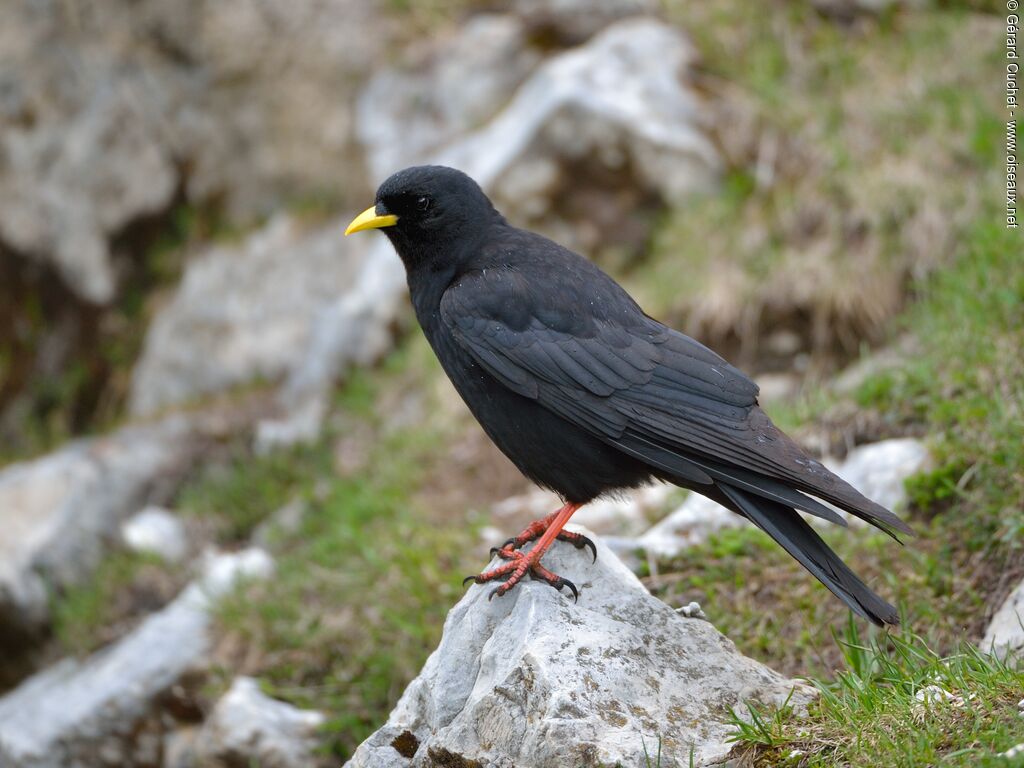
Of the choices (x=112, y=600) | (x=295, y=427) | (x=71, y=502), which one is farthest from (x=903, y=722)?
(x=71, y=502)

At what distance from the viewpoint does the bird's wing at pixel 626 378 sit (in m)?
3.68

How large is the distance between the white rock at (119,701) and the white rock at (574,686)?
8.06 feet

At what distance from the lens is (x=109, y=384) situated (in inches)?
383

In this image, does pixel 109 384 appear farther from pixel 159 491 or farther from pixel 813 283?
pixel 813 283

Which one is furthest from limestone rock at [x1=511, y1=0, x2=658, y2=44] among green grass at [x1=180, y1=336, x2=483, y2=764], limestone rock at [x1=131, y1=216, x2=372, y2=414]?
green grass at [x1=180, y1=336, x2=483, y2=764]

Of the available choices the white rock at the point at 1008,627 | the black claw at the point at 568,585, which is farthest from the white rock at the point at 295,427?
the white rock at the point at 1008,627

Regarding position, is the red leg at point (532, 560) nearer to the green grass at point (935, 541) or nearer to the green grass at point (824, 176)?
the green grass at point (935, 541)

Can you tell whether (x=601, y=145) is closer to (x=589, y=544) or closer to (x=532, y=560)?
(x=589, y=544)

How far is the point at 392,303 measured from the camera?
8258 mm

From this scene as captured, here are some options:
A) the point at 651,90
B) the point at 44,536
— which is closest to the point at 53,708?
the point at 44,536

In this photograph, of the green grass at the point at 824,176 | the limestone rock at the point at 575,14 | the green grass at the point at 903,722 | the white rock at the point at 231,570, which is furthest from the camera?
the limestone rock at the point at 575,14

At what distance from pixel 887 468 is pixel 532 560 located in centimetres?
188

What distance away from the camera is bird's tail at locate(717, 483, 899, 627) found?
3379mm

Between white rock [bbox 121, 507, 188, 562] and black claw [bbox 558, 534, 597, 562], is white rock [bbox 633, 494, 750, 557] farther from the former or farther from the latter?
white rock [bbox 121, 507, 188, 562]
